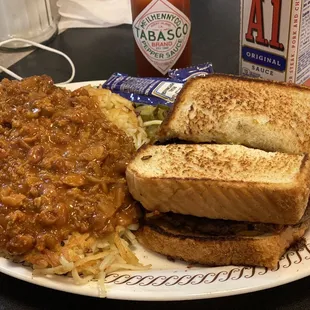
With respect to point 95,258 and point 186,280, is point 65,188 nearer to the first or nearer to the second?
point 95,258

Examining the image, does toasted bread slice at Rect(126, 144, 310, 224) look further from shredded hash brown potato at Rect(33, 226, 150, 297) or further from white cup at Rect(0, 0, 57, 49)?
white cup at Rect(0, 0, 57, 49)

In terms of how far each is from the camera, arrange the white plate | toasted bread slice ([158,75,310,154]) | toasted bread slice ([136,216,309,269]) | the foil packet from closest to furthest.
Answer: the white plate < toasted bread slice ([136,216,309,269]) < toasted bread slice ([158,75,310,154]) < the foil packet

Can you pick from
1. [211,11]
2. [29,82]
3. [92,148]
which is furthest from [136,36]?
[211,11]

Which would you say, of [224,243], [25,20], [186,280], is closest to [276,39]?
[224,243]

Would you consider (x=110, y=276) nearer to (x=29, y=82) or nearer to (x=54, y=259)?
(x=54, y=259)

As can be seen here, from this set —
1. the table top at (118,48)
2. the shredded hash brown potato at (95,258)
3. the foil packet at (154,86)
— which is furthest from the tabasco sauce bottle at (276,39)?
the shredded hash brown potato at (95,258)

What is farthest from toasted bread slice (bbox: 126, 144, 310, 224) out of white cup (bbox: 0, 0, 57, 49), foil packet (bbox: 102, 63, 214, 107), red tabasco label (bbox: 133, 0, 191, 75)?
white cup (bbox: 0, 0, 57, 49)
